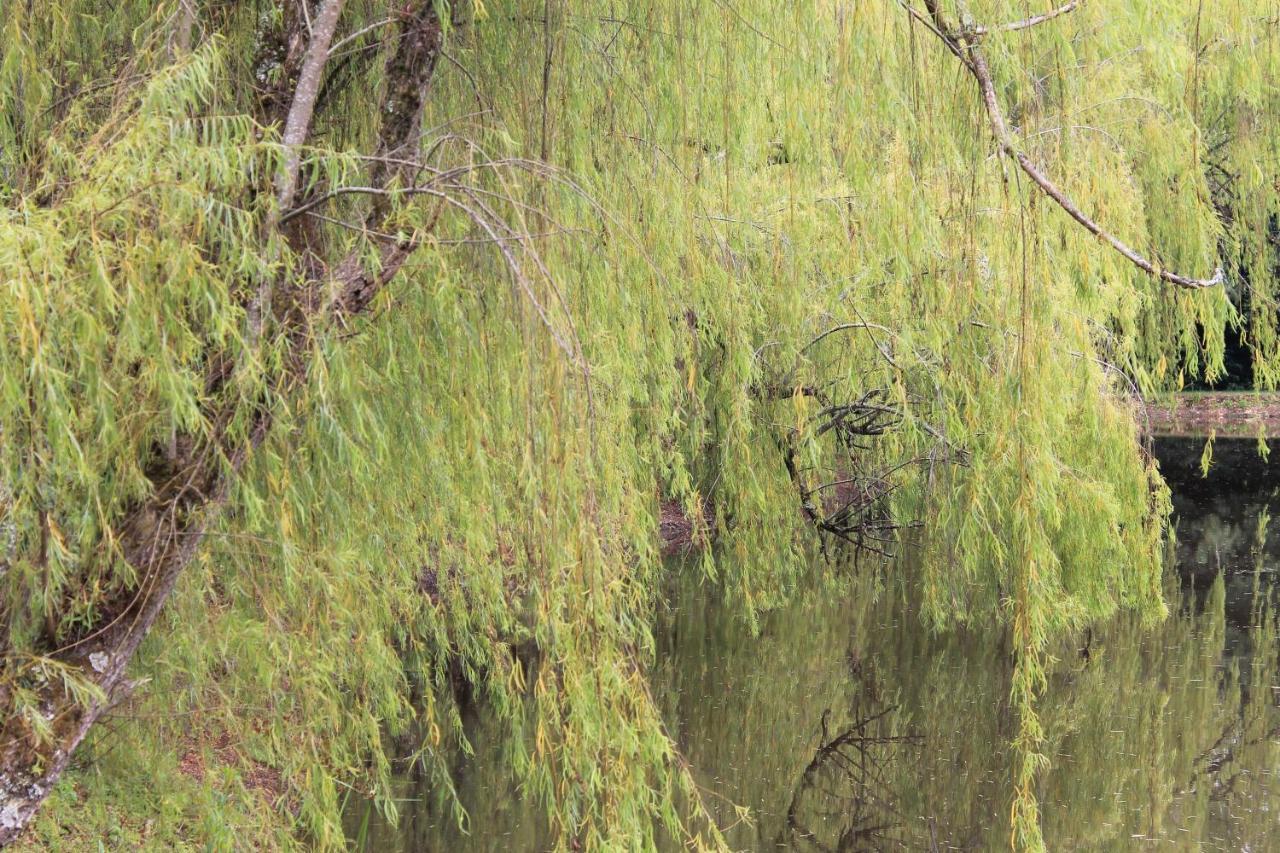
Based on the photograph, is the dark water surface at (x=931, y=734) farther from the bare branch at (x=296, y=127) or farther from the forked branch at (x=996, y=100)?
the forked branch at (x=996, y=100)

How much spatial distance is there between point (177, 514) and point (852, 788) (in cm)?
365

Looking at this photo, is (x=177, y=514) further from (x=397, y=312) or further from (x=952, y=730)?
(x=952, y=730)

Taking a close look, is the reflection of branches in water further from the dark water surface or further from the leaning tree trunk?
the leaning tree trunk

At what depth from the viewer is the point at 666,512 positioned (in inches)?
402

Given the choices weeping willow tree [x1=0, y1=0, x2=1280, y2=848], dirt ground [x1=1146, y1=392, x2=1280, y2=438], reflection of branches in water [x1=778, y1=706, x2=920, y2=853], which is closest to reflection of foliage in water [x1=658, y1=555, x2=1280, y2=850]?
reflection of branches in water [x1=778, y1=706, x2=920, y2=853]

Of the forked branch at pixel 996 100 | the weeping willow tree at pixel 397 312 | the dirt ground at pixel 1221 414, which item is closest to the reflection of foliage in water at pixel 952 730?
the weeping willow tree at pixel 397 312

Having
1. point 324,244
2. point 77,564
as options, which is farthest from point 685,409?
point 77,564

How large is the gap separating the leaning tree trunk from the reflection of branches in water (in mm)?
3019

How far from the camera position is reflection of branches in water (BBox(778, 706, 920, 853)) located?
495 cm

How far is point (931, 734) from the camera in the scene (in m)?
6.01

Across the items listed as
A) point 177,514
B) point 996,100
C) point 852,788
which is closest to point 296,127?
point 177,514

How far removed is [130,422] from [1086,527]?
4.68 metres

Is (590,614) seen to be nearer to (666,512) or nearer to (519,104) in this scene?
(519,104)

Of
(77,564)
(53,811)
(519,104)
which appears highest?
(519,104)
